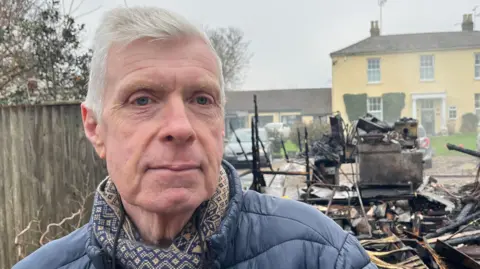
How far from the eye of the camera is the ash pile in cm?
501

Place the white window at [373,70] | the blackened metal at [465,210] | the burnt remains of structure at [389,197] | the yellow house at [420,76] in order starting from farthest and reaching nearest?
the white window at [373,70]
the yellow house at [420,76]
the blackened metal at [465,210]
the burnt remains of structure at [389,197]

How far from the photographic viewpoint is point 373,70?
1216 inches

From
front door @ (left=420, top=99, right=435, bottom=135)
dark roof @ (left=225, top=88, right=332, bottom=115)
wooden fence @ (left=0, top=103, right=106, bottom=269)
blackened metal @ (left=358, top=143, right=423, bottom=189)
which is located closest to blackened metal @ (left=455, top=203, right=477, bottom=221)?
blackened metal @ (left=358, top=143, right=423, bottom=189)

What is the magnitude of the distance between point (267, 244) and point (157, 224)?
325 millimetres

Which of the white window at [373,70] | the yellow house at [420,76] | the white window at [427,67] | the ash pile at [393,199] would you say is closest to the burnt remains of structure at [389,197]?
the ash pile at [393,199]

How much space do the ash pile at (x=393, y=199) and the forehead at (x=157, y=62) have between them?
3686mm

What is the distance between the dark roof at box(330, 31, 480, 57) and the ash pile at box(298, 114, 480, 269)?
22102 millimetres

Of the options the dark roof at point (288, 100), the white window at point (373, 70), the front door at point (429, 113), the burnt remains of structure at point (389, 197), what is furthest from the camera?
the dark roof at point (288, 100)

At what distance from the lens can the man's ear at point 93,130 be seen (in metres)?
1.33

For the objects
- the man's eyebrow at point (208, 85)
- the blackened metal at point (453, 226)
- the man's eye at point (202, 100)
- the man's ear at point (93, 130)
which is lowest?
the blackened metal at point (453, 226)

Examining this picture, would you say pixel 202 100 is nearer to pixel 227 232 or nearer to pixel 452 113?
pixel 227 232

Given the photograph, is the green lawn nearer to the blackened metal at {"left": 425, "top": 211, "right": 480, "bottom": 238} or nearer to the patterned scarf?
the blackened metal at {"left": 425, "top": 211, "right": 480, "bottom": 238}

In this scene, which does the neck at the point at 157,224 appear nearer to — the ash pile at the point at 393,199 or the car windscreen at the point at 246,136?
the ash pile at the point at 393,199

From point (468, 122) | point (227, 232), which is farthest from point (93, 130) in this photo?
point (468, 122)
